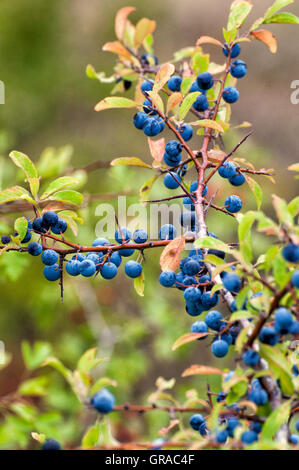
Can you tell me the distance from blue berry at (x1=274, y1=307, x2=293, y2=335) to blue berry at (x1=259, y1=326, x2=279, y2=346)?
0.10 feet

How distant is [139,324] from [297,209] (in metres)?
A: 1.95

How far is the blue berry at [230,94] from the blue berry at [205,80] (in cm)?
4

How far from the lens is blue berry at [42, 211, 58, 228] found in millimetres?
772

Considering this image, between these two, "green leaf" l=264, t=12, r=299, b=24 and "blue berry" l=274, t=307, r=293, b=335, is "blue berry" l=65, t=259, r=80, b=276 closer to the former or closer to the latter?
"blue berry" l=274, t=307, r=293, b=335

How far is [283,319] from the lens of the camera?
1.82 feet

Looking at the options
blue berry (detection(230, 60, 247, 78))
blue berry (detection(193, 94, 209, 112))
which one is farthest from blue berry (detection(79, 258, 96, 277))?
blue berry (detection(230, 60, 247, 78))

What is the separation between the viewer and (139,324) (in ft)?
8.18

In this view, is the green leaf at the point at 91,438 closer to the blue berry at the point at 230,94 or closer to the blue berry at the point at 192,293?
the blue berry at the point at 192,293

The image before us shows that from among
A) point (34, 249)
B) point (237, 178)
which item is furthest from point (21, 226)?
point (237, 178)

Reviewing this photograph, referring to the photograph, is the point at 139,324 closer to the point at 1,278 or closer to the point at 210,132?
the point at 1,278

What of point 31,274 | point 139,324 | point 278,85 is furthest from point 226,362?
point 278,85

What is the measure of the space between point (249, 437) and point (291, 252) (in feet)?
0.74

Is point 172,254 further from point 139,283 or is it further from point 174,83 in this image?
point 174,83

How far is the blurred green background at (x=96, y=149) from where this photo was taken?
230cm
